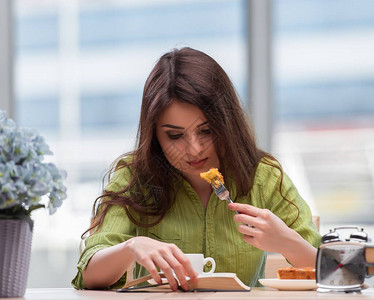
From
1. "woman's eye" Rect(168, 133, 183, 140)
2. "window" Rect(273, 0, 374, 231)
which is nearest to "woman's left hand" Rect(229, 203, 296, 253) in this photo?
"woman's eye" Rect(168, 133, 183, 140)

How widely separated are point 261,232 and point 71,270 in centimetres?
209

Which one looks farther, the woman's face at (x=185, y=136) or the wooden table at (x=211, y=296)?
the woman's face at (x=185, y=136)

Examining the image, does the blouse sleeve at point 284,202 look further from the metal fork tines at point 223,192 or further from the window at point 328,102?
the window at point 328,102

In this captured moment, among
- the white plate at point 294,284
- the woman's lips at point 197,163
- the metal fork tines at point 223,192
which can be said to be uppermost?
the woman's lips at point 197,163

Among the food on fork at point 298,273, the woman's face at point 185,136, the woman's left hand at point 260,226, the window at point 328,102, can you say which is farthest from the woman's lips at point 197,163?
the window at point 328,102

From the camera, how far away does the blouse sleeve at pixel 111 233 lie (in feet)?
5.72

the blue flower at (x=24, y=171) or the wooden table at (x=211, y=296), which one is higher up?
the blue flower at (x=24, y=171)

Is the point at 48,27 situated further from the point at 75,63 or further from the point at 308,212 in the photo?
the point at 308,212

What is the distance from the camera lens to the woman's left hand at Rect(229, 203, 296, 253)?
1596mm

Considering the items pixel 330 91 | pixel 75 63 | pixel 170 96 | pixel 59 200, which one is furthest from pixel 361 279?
pixel 75 63

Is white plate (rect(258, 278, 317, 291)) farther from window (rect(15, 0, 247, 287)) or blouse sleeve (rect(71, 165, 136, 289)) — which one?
window (rect(15, 0, 247, 287))

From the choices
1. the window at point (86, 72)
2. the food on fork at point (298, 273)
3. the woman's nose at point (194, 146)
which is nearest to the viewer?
the food on fork at point (298, 273)

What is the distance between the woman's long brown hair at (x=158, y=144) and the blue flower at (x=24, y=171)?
62 centimetres

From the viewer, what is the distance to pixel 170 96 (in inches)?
74.2
